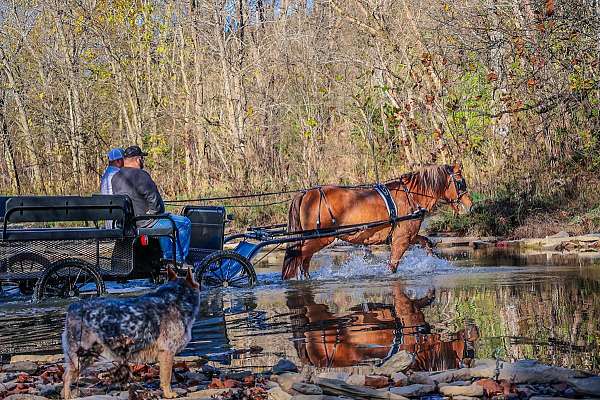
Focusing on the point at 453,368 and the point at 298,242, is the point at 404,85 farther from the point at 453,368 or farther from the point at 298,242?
the point at 453,368

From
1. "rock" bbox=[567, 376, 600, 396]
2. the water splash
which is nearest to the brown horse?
the water splash

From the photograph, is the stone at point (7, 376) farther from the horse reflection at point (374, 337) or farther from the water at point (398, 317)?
the horse reflection at point (374, 337)

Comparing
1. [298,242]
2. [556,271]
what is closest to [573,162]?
[556,271]

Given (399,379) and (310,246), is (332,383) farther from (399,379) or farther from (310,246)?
(310,246)

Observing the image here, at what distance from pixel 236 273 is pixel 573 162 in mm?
10353

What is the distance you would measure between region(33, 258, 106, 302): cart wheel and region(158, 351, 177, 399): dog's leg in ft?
17.4

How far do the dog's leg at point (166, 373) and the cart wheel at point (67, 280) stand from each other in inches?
209

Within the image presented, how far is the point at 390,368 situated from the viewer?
25.1 feet

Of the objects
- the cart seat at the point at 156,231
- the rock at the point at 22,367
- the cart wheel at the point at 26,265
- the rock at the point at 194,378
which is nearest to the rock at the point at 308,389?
the rock at the point at 194,378

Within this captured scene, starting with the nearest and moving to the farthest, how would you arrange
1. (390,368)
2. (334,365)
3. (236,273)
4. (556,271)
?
(390,368)
(334,365)
(236,273)
(556,271)

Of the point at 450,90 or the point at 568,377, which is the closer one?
the point at 568,377

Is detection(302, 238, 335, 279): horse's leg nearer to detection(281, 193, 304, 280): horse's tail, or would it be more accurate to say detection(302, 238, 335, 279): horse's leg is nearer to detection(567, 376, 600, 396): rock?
detection(281, 193, 304, 280): horse's tail

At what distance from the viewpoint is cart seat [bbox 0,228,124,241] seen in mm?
12268

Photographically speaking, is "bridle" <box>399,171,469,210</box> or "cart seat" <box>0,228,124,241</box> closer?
"cart seat" <box>0,228,124,241</box>
